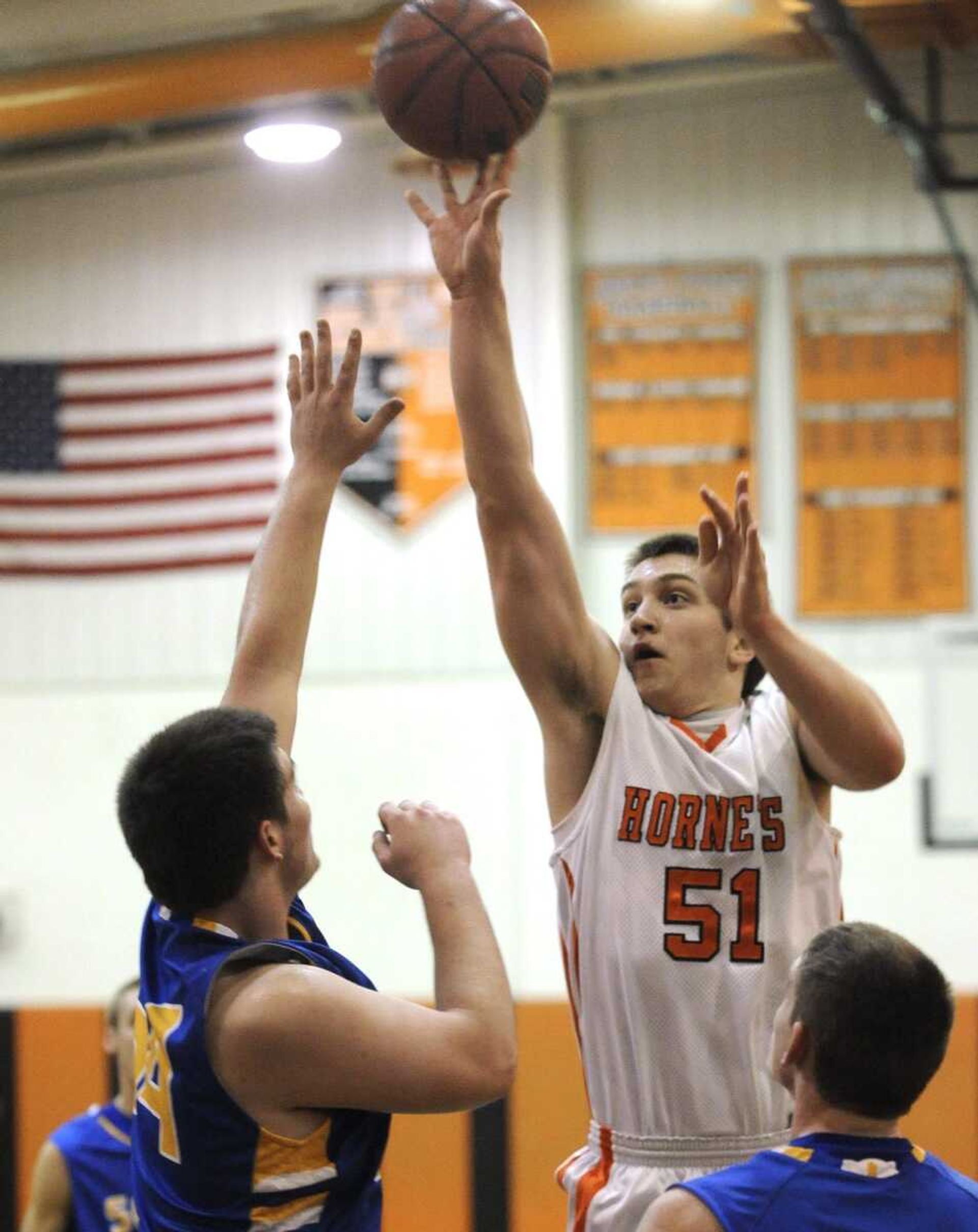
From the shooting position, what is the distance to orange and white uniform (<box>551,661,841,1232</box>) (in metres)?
3.18

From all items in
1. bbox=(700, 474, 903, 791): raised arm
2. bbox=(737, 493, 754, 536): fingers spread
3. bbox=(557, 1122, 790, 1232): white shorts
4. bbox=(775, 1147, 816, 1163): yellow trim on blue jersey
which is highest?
bbox=(737, 493, 754, 536): fingers spread

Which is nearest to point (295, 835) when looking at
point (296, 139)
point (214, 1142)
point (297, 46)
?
point (214, 1142)

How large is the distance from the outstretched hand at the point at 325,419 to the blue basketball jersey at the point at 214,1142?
1.09m

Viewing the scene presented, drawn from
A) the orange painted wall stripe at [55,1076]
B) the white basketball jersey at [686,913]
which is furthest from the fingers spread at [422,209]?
the orange painted wall stripe at [55,1076]

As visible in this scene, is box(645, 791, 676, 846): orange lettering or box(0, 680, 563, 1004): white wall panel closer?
box(645, 791, 676, 846): orange lettering

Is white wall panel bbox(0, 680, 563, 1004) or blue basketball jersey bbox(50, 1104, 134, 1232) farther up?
white wall panel bbox(0, 680, 563, 1004)

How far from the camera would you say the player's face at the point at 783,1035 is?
254 centimetres

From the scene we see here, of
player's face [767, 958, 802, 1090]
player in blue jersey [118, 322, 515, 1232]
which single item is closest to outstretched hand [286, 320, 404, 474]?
player in blue jersey [118, 322, 515, 1232]

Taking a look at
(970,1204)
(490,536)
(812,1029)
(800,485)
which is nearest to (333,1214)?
(812,1029)

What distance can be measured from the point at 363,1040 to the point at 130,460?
783 centimetres

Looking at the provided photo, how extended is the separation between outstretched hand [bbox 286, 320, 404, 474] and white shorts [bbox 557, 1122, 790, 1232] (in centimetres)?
140

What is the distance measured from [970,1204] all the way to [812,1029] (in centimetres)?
35

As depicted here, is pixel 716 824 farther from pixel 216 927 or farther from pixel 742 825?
pixel 216 927

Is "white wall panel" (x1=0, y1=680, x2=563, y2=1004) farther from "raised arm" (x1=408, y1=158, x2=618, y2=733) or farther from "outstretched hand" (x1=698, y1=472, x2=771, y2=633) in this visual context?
"outstretched hand" (x1=698, y1=472, x2=771, y2=633)
